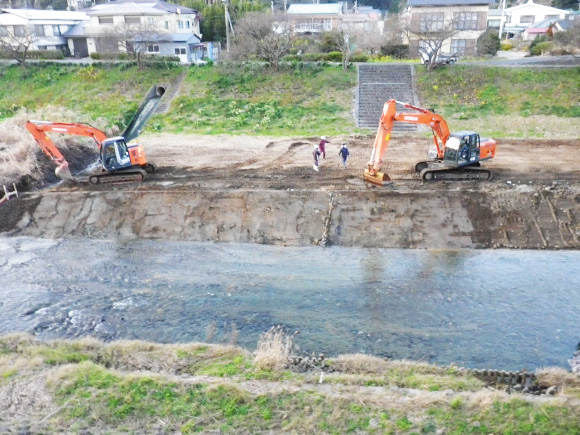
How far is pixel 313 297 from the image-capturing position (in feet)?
39.9

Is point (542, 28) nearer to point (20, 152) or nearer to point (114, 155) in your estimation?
point (114, 155)

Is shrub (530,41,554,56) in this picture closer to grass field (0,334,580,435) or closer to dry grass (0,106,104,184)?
dry grass (0,106,104,184)

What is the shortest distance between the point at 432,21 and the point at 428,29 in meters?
1.55

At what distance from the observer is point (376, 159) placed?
17.3 m

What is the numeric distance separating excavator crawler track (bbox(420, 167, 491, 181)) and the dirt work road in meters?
0.37

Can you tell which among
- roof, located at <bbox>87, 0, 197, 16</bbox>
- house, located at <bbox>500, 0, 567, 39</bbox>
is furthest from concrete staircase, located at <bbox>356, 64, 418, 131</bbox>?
house, located at <bbox>500, 0, 567, 39</bbox>

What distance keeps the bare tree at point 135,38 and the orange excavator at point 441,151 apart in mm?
22330

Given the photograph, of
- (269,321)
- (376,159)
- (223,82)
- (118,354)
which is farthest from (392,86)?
(118,354)

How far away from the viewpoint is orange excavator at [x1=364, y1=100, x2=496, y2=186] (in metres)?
16.8

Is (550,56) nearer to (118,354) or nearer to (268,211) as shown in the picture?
(268,211)

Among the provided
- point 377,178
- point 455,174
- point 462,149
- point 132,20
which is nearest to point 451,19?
point 455,174

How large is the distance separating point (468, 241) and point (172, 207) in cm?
977

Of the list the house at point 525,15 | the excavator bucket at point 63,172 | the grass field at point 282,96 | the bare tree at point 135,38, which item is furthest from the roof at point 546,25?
the excavator bucket at point 63,172

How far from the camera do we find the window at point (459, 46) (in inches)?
1415
